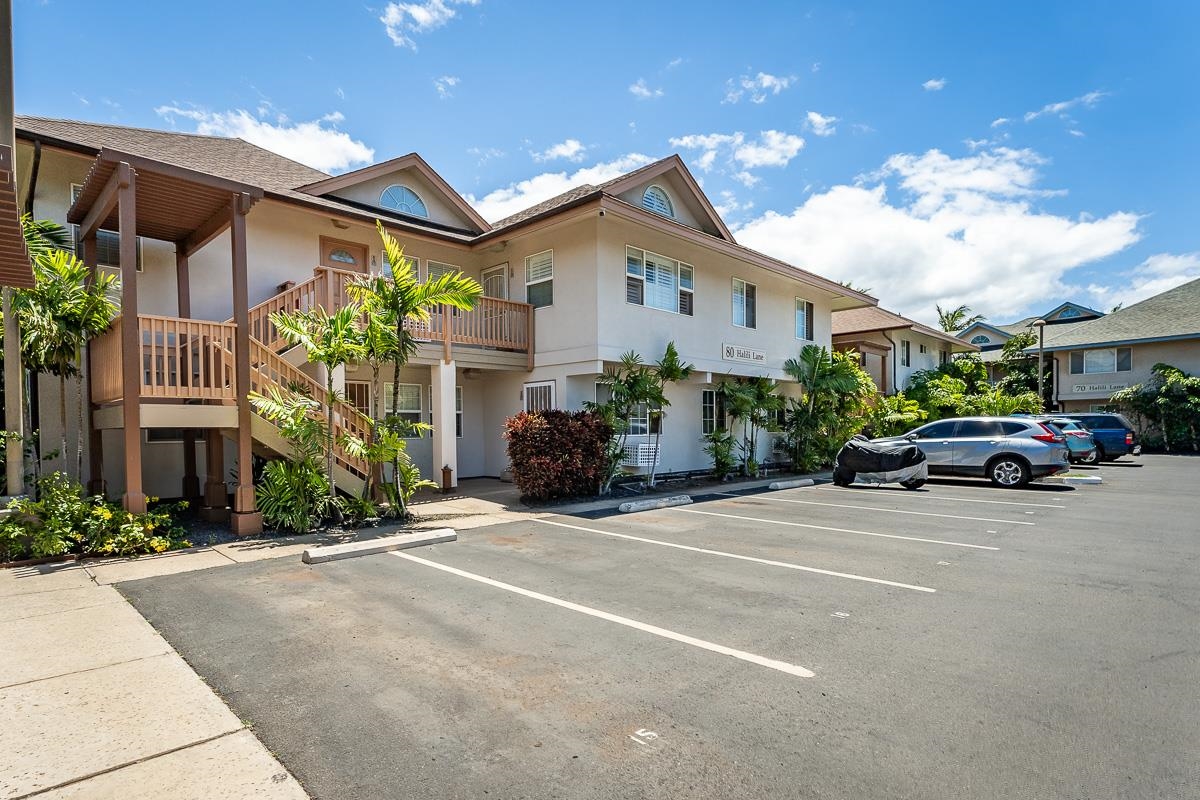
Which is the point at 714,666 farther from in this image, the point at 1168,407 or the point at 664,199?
the point at 1168,407

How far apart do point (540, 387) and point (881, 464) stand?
8483 mm

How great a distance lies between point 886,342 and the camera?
2922 centimetres

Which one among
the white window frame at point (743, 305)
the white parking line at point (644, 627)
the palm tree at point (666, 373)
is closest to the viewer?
the white parking line at point (644, 627)

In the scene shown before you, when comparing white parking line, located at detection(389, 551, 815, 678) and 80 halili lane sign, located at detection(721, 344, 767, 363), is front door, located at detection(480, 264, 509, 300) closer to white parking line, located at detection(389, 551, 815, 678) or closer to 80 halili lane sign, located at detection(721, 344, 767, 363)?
80 halili lane sign, located at detection(721, 344, 767, 363)

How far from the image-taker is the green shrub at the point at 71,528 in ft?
24.4

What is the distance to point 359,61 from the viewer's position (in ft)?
36.3

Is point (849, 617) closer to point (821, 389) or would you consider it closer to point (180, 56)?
point (180, 56)

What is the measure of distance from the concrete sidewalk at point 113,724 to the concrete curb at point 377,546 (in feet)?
7.23

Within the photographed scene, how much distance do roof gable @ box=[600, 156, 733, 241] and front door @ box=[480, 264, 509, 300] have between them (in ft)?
11.7

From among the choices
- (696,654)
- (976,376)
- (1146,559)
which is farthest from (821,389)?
(976,376)

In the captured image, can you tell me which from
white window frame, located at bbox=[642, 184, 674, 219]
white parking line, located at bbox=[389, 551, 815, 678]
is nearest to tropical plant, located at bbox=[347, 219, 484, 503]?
white parking line, located at bbox=[389, 551, 815, 678]

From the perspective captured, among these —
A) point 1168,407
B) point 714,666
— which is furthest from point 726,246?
point 1168,407

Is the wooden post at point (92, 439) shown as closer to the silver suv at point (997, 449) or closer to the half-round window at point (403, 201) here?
the half-round window at point (403, 201)

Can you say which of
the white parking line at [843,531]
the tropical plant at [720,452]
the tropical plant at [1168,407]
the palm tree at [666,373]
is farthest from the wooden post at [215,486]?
the tropical plant at [1168,407]
